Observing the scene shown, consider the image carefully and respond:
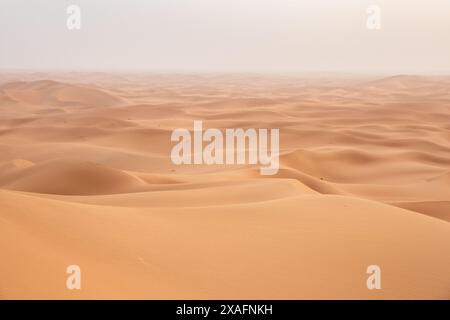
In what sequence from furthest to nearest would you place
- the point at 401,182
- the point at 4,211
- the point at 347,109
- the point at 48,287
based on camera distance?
the point at 347,109 → the point at 401,182 → the point at 4,211 → the point at 48,287

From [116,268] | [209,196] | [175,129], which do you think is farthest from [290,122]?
[116,268]

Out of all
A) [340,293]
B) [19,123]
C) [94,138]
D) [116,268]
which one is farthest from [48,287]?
[19,123]

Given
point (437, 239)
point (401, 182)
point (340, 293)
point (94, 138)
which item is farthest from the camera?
point (94, 138)

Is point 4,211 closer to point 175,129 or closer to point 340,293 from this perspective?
point 340,293

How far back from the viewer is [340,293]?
109 inches

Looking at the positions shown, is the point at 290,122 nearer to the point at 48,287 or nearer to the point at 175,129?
the point at 175,129

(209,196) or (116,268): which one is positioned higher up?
(209,196)

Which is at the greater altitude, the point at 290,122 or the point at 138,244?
the point at 290,122

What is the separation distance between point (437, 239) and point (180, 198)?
9.05 feet

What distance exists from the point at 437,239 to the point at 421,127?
47.0 ft

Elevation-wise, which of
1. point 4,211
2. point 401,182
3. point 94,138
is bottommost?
point 4,211

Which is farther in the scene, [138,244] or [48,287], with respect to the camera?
[138,244]

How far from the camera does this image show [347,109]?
23.1m

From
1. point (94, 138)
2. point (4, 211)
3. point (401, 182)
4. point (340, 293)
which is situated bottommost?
point (340, 293)
